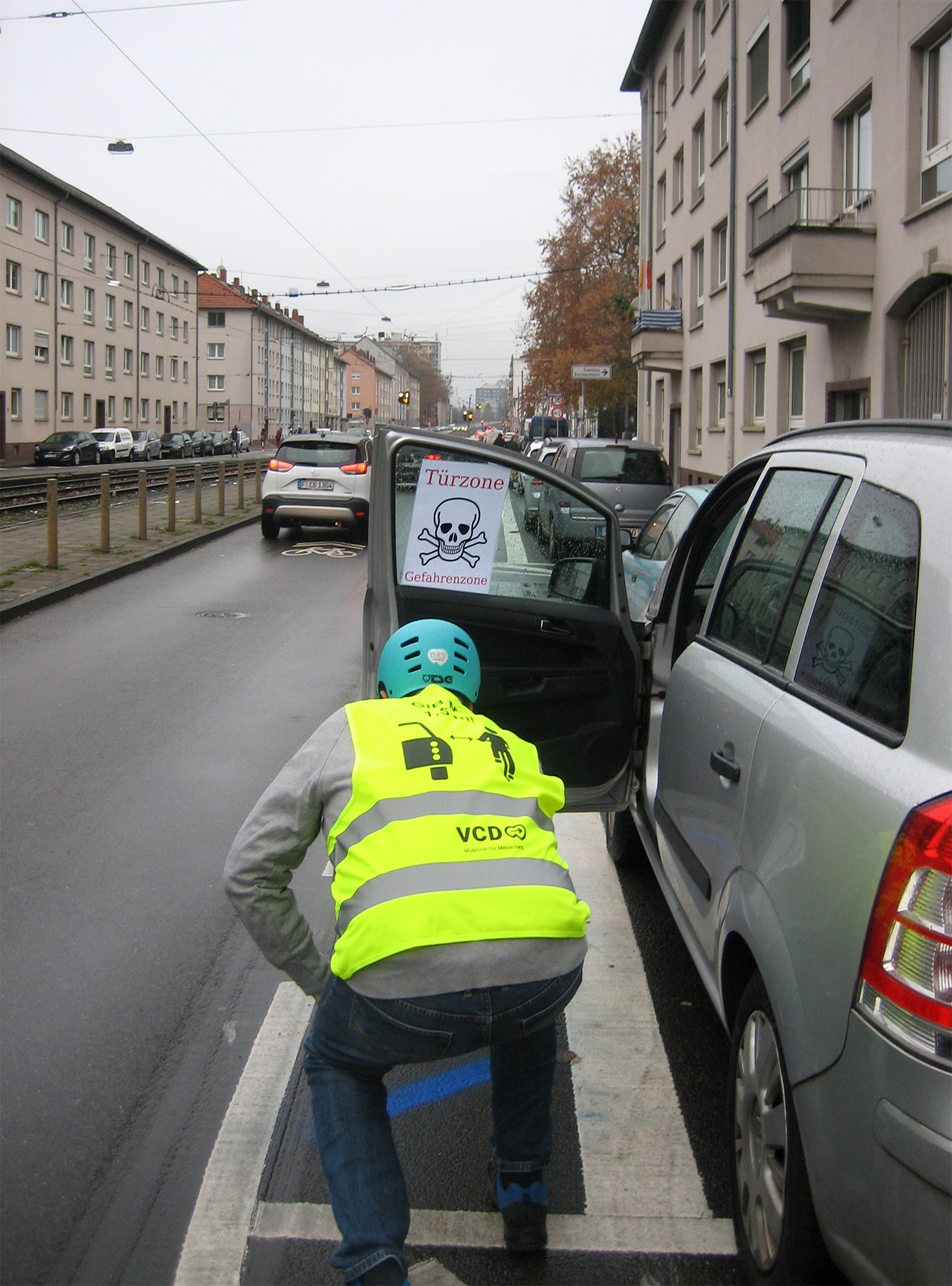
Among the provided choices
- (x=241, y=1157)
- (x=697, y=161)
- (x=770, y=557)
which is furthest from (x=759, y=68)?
(x=241, y=1157)

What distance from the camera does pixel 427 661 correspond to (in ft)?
8.29

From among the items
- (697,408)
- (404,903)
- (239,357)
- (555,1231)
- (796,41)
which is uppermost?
(239,357)

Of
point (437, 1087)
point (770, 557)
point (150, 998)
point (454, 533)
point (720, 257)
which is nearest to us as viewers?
point (770, 557)

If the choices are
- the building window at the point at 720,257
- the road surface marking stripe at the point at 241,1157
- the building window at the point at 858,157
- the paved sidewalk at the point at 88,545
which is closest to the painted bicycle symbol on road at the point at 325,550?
the paved sidewalk at the point at 88,545

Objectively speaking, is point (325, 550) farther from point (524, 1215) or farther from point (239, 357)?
point (239, 357)

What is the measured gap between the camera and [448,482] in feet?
13.9

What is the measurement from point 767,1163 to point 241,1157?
4.42ft

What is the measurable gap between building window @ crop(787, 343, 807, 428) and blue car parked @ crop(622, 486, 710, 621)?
12.4 metres

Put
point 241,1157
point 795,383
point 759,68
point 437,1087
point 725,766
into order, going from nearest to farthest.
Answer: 1. point 725,766
2. point 241,1157
3. point 437,1087
4. point 795,383
5. point 759,68

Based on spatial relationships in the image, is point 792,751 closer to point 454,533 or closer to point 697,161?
point 454,533

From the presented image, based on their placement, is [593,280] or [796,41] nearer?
[796,41]

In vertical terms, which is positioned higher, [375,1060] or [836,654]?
[836,654]

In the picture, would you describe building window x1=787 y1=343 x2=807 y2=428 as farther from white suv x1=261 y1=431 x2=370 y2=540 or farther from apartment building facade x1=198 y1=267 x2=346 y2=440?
apartment building facade x1=198 y1=267 x2=346 y2=440

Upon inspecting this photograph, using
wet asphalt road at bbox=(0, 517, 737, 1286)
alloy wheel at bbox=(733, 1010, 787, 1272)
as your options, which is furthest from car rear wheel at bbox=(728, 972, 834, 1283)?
wet asphalt road at bbox=(0, 517, 737, 1286)
